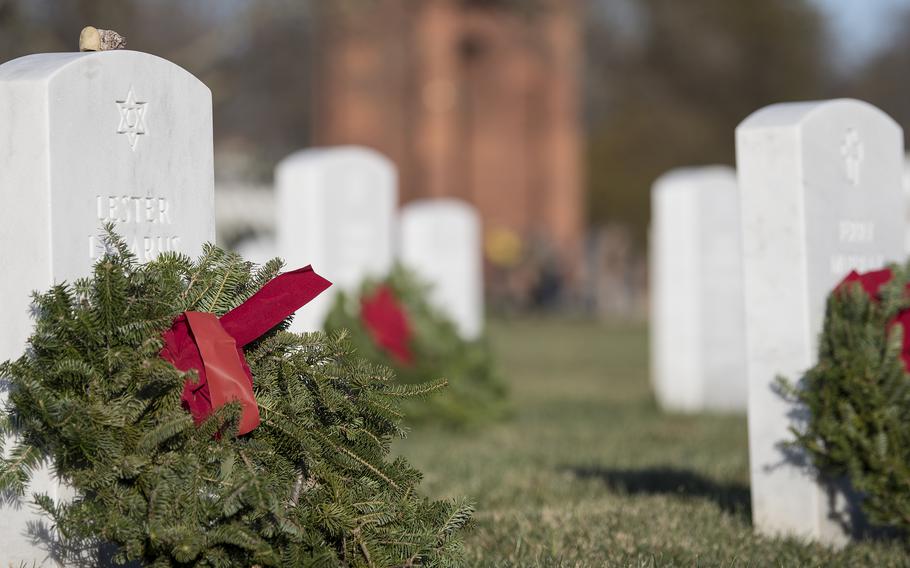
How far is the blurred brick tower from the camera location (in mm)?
29406

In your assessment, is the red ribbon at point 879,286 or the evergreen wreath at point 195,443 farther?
the red ribbon at point 879,286

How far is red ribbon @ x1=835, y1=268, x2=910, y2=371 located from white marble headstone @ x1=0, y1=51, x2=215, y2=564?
99.4 inches

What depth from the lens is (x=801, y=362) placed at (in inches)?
190

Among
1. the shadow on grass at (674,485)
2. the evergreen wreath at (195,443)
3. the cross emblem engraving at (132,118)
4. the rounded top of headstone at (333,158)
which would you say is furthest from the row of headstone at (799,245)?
the rounded top of headstone at (333,158)

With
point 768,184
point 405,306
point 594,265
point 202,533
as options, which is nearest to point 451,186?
point 594,265

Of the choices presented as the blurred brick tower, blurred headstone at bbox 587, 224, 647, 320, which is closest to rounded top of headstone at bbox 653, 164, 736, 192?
blurred headstone at bbox 587, 224, 647, 320

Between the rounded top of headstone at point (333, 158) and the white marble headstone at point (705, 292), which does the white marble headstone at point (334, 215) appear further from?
the white marble headstone at point (705, 292)

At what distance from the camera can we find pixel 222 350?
11.0 feet

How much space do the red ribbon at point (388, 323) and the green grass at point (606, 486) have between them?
0.66 meters

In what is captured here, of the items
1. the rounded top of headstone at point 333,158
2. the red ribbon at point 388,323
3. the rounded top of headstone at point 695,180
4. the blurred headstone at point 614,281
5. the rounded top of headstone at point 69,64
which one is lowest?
the blurred headstone at point 614,281

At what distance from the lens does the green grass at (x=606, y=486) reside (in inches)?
174

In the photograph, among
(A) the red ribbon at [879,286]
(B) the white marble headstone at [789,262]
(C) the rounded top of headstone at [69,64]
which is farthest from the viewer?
(B) the white marble headstone at [789,262]

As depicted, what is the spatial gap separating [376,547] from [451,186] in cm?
2642

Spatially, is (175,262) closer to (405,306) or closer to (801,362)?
(801,362)
